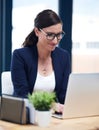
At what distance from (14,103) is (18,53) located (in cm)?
72

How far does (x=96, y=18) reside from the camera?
4.56m

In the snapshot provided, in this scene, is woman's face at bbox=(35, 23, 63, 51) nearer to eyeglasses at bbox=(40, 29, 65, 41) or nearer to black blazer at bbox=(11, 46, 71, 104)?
eyeglasses at bbox=(40, 29, 65, 41)

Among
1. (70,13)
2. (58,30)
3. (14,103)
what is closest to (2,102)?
(14,103)

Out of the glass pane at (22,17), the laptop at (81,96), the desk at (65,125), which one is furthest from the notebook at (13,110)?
the glass pane at (22,17)

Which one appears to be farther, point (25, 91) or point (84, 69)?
point (84, 69)

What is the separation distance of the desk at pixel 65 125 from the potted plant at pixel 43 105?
5 centimetres

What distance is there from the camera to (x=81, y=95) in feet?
6.61

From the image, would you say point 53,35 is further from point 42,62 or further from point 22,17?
point 22,17

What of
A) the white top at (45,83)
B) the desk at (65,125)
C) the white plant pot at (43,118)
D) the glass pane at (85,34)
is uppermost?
the glass pane at (85,34)

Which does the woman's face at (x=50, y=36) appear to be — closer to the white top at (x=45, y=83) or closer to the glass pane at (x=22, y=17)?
the white top at (x=45, y=83)

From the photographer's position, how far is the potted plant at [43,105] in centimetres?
176

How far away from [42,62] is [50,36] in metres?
0.25

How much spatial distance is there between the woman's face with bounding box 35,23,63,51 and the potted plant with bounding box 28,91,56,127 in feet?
2.41

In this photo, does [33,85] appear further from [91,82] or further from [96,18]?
[96,18]
